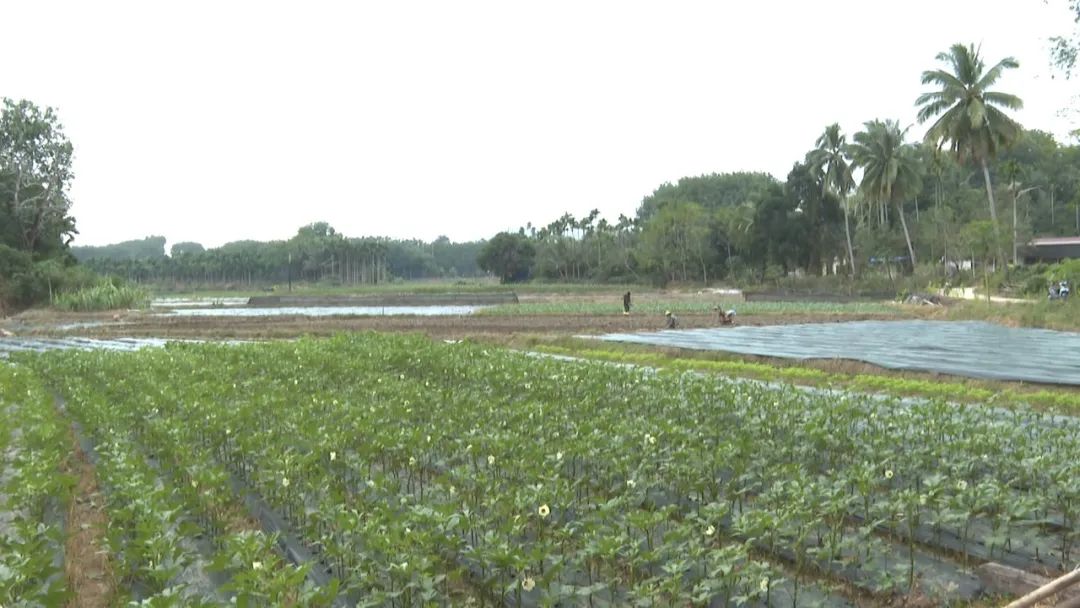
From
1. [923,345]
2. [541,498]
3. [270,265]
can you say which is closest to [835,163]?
[923,345]

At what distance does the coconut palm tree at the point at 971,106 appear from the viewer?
33531mm

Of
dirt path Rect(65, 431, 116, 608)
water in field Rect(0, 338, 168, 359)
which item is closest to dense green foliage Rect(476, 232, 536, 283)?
water in field Rect(0, 338, 168, 359)

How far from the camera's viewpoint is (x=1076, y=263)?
23672 mm

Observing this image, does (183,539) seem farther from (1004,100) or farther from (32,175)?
(32,175)

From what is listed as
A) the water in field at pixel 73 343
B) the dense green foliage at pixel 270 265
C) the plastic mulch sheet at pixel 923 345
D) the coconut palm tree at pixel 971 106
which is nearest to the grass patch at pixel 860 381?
the plastic mulch sheet at pixel 923 345

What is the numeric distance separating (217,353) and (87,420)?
270 inches

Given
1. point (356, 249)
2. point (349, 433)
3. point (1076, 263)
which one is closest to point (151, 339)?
point (349, 433)

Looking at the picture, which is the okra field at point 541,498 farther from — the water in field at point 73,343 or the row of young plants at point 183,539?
the water in field at point 73,343

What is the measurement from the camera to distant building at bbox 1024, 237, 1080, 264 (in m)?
46.3

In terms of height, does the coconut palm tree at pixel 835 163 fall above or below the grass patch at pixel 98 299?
above

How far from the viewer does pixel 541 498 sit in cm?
464

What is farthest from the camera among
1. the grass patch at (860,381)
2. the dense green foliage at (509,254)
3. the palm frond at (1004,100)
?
the dense green foliage at (509,254)

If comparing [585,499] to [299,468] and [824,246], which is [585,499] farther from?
[824,246]

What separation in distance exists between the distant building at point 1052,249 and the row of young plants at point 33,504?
4962 cm
